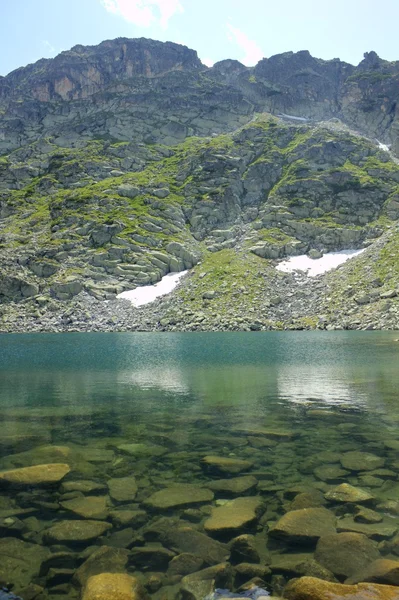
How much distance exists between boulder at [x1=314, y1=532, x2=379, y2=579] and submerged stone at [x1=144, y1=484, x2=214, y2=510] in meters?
3.45

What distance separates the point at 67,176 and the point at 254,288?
11679 cm

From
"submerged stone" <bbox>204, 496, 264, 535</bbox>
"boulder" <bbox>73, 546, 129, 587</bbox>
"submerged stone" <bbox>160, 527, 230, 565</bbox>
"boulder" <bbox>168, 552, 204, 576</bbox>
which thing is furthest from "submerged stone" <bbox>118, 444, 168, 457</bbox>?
"boulder" <bbox>168, 552, 204, 576</bbox>

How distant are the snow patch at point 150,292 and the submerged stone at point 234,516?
106 m

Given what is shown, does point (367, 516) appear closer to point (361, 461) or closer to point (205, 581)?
point (361, 461)

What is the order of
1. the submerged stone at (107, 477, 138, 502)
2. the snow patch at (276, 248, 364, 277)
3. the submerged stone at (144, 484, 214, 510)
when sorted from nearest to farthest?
the submerged stone at (144, 484, 214, 510), the submerged stone at (107, 477, 138, 502), the snow patch at (276, 248, 364, 277)

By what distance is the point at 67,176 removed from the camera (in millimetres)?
192250

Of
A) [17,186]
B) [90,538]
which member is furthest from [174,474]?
[17,186]

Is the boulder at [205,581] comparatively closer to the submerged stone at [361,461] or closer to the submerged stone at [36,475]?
the submerged stone at [36,475]

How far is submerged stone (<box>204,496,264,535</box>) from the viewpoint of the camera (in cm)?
970

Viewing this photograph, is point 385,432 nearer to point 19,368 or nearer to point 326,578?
point 326,578

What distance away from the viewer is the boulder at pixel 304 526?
924cm

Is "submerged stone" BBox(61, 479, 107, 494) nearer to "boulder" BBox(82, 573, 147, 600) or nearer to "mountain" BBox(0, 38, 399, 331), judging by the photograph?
"boulder" BBox(82, 573, 147, 600)

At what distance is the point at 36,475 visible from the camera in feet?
42.4

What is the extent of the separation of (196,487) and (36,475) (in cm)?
480
